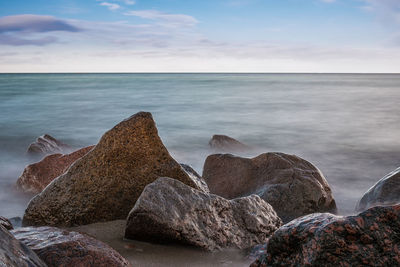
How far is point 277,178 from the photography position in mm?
5375

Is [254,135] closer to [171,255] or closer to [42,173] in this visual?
[42,173]

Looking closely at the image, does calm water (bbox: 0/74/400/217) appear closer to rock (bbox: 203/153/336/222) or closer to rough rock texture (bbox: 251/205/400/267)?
rock (bbox: 203/153/336/222)

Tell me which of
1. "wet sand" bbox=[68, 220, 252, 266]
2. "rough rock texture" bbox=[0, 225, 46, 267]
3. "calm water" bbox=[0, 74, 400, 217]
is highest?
"rough rock texture" bbox=[0, 225, 46, 267]

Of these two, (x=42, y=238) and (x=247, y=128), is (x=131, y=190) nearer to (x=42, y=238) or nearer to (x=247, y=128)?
(x=42, y=238)

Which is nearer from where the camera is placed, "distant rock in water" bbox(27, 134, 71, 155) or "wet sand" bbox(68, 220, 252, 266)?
"wet sand" bbox(68, 220, 252, 266)

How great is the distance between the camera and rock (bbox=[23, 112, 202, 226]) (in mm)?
3984

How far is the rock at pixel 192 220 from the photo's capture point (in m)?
3.36

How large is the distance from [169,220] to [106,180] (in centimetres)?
100

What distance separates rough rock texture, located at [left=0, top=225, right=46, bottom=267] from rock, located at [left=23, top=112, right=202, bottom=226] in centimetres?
166

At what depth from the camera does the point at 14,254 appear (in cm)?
Result: 205

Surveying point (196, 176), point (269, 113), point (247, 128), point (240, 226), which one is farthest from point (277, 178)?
point (269, 113)

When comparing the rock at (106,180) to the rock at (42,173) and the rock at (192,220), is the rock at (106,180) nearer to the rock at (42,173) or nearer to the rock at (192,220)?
the rock at (192,220)

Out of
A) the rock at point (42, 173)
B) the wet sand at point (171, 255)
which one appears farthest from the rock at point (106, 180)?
the rock at point (42, 173)

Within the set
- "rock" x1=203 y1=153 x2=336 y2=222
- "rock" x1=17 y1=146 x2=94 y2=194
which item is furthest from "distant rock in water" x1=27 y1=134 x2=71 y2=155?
"rock" x1=203 y1=153 x2=336 y2=222
